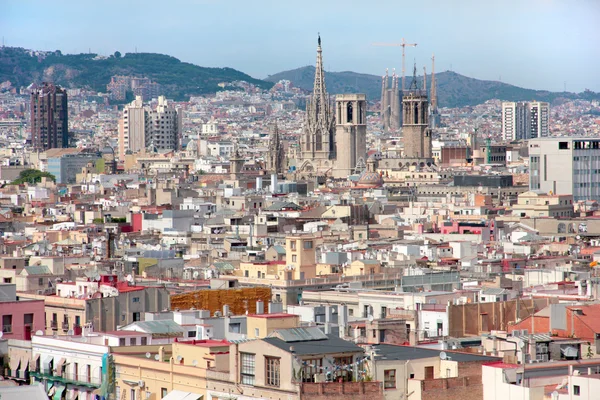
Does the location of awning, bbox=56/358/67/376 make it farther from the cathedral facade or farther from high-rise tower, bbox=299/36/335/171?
high-rise tower, bbox=299/36/335/171

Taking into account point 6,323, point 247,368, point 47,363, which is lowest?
point 47,363

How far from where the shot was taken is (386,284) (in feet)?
119

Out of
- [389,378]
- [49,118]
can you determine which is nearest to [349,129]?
[49,118]

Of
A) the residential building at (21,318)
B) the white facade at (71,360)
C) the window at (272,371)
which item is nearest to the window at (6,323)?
the residential building at (21,318)

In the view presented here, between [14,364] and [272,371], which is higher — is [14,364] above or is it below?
below

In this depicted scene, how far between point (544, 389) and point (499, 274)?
2052cm

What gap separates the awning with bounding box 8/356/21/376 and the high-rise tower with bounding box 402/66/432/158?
380ft

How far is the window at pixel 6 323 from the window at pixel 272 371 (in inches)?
316

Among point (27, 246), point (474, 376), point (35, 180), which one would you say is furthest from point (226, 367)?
point (35, 180)

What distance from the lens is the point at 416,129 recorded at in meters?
140

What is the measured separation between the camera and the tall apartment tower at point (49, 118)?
186 metres

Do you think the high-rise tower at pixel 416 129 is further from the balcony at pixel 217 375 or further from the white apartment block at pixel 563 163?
the balcony at pixel 217 375

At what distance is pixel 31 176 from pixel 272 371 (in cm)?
12384

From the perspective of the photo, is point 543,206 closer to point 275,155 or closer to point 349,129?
point 349,129
